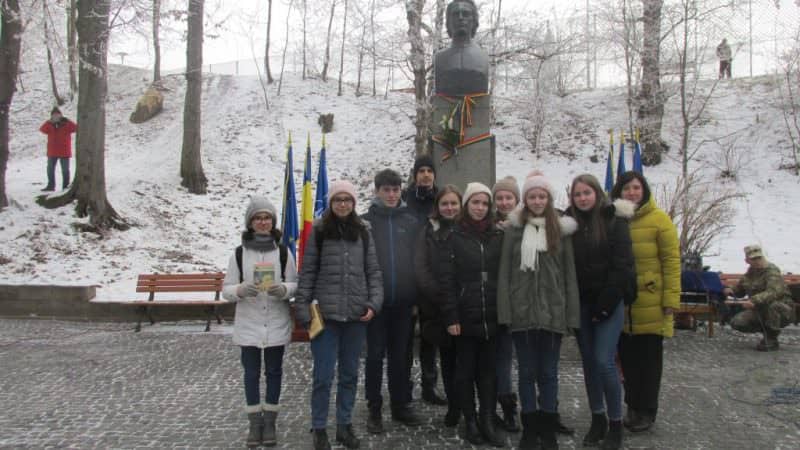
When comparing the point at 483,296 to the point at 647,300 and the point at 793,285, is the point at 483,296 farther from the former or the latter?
the point at 793,285

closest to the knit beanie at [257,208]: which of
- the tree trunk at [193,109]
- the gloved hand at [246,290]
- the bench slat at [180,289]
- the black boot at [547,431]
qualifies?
the gloved hand at [246,290]

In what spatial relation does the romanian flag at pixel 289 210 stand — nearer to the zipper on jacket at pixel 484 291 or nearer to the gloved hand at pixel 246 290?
the gloved hand at pixel 246 290

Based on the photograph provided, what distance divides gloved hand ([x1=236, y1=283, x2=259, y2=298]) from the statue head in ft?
12.1

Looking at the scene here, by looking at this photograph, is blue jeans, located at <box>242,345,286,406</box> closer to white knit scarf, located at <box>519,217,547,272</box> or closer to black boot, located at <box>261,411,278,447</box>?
black boot, located at <box>261,411,278,447</box>

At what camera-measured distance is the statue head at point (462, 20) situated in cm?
651

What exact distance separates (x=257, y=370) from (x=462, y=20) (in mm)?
→ 4131

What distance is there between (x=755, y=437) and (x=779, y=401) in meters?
1.03

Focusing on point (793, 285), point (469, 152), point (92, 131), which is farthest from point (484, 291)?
point (92, 131)

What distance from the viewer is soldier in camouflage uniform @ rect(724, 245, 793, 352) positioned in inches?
279

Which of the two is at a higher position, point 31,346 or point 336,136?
point 336,136

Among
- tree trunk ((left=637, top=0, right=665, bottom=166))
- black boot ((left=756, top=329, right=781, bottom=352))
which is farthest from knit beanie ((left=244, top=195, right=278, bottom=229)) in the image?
tree trunk ((left=637, top=0, right=665, bottom=166))

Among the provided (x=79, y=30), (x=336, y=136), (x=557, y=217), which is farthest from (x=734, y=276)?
(x=336, y=136)

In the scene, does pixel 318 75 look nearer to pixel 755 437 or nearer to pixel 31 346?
pixel 31 346

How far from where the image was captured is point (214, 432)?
4.53m
